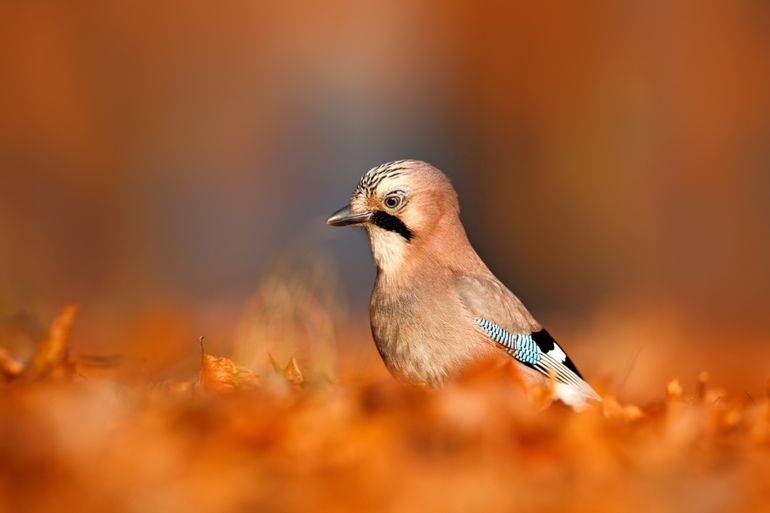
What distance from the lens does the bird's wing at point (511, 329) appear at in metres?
3.23

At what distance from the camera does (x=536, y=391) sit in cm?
252

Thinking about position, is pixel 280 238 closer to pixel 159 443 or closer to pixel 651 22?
pixel 651 22

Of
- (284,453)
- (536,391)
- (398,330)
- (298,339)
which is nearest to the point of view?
(284,453)

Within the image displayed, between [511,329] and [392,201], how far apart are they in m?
0.53

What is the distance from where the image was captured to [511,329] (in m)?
3.32

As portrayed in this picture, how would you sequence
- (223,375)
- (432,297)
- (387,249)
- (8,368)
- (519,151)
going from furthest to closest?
(519,151), (387,249), (432,297), (223,375), (8,368)

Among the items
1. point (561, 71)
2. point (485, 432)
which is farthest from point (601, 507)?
point (561, 71)

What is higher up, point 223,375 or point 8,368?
point 223,375

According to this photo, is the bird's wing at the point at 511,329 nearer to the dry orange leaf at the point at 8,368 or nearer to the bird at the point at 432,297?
the bird at the point at 432,297

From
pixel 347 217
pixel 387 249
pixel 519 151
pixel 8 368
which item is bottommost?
pixel 8 368

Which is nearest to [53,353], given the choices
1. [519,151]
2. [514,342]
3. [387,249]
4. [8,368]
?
[8,368]

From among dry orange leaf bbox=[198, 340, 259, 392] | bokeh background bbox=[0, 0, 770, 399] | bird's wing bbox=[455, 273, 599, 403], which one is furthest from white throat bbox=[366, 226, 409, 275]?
bokeh background bbox=[0, 0, 770, 399]

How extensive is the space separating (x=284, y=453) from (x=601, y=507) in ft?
1.66

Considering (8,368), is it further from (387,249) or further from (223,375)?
(387,249)
